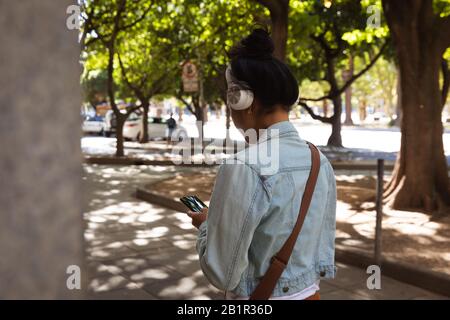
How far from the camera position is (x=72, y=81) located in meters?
0.77

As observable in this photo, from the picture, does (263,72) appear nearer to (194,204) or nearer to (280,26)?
(194,204)

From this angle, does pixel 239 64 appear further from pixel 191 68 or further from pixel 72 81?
pixel 191 68

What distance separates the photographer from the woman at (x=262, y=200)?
1.56m

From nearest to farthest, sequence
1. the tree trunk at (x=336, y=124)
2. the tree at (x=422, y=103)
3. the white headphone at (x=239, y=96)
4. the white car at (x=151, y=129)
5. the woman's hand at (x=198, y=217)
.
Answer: the white headphone at (x=239, y=96)
the woman's hand at (x=198, y=217)
the tree at (x=422, y=103)
the tree trunk at (x=336, y=124)
the white car at (x=151, y=129)

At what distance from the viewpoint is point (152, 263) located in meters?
5.70

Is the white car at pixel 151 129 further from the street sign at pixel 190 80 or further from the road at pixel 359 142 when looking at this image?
the street sign at pixel 190 80

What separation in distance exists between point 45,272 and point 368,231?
6.50 meters

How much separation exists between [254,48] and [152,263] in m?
4.34

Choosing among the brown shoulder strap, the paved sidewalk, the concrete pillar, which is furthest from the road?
the concrete pillar

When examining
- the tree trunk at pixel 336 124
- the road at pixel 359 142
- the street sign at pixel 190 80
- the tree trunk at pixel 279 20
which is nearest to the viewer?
the tree trunk at pixel 279 20

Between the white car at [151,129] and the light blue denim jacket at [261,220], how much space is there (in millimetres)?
26983

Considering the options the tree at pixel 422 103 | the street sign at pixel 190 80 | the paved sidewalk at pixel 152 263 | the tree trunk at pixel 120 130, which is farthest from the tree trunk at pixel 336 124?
the paved sidewalk at pixel 152 263

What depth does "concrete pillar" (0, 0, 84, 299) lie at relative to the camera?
0.73 meters
